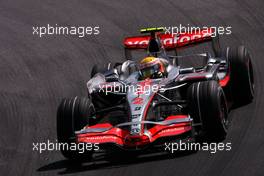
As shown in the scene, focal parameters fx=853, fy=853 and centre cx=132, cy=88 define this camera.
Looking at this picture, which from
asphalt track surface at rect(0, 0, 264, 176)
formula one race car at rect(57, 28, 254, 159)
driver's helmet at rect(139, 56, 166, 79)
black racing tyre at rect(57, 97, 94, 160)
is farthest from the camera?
→ driver's helmet at rect(139, 56, 166, 79)

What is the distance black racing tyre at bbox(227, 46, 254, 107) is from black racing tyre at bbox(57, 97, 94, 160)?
3494 millimetres

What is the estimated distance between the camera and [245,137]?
15219mm

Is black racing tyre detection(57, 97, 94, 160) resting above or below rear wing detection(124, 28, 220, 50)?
below

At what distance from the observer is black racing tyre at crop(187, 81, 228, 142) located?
1459 cm

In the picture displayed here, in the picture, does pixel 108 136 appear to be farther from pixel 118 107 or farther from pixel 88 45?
pixel 88 45

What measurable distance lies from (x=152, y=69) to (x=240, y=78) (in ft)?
6.37

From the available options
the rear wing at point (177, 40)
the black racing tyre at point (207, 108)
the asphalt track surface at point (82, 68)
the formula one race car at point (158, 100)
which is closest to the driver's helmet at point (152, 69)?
the formula one race car at point (158, 100)

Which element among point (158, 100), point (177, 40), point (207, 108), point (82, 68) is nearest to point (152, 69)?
point (158, 100)

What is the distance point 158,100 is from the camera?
15.7 metres

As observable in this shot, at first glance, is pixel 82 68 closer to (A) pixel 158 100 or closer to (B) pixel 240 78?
(B) pixel 240 78

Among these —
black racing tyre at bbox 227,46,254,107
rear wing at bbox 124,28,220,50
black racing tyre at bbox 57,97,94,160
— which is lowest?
black racing tyre at bbox 57,97,94,160

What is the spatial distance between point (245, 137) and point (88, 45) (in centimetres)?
889

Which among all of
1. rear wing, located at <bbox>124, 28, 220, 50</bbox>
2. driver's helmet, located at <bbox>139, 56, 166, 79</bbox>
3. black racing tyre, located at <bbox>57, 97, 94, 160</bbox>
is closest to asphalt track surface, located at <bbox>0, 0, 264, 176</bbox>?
black racing tyre, located at <bbox>57, 97, 94, 160</bbox>

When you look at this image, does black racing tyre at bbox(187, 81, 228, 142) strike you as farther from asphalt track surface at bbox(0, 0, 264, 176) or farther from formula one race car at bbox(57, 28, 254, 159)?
asphalt track surface at bbox(0, 0, 264, 176)
